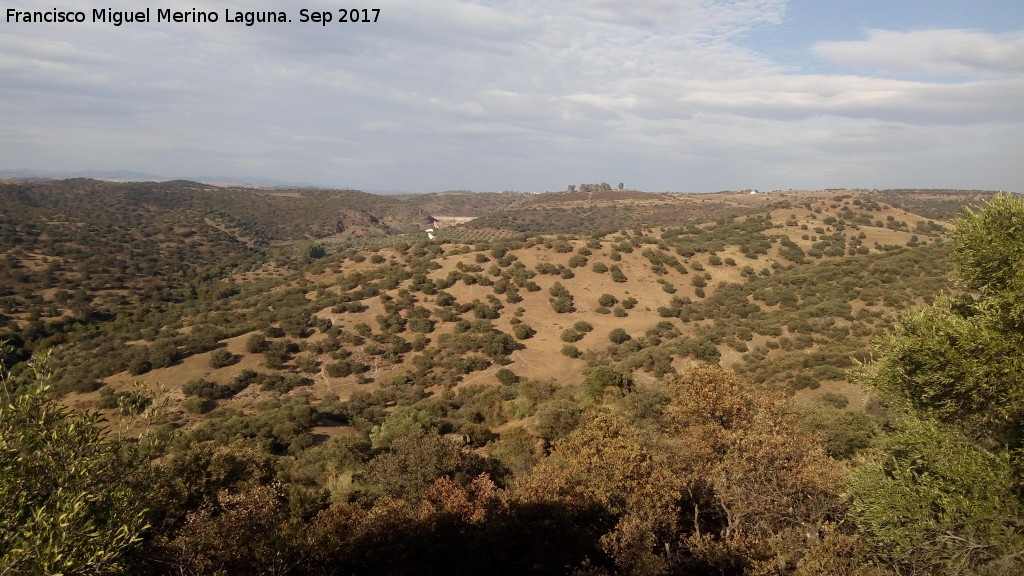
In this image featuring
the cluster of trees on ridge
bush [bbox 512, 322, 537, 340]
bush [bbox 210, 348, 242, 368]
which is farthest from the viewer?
bush [bbox 512, 322, 537, 340]

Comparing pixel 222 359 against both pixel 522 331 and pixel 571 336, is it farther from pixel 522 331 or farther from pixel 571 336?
pixel 571 336

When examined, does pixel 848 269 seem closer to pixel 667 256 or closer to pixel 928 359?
pixel 667 256

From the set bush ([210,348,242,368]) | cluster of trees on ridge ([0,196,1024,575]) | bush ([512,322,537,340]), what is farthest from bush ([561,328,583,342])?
bush ([210,348,242,368])

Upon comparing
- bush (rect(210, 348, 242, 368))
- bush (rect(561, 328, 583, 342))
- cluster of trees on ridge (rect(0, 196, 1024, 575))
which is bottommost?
bush (rect(210, 348, 242, 368))

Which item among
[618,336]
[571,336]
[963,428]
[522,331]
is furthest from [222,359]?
[963,428]

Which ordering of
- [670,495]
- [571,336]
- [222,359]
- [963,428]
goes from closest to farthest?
[963,428]
[670,495]
[222,359]
[571,336]

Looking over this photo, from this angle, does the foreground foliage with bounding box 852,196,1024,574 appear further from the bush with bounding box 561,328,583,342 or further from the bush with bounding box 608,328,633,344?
the bush with bounding box 561,328,583,342

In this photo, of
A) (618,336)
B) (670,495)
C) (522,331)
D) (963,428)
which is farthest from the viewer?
(522,331)

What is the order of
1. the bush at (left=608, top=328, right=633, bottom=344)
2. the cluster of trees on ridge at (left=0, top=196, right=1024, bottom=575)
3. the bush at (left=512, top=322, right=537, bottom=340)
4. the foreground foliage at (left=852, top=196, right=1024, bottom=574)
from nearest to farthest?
the cluster of trees on ridge at (left=0, top=196, right=1024, bottom=575)
the foreground foliage at (left=852, top=196, right=1024, bottom=574)
the bush at (left=608, top=328, right=633, bottom=344)
the bush at (left=512, top=322, right=537, bottom=340)
